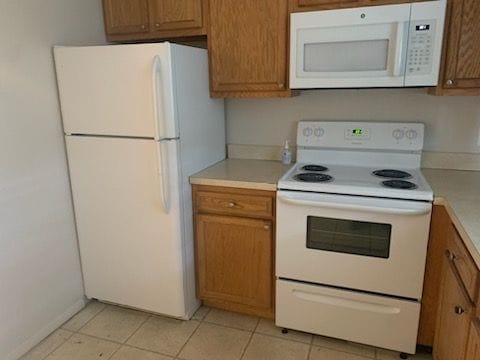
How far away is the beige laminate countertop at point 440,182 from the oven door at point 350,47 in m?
0.55

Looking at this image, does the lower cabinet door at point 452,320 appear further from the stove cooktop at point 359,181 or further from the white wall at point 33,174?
the white wall at point 33,174

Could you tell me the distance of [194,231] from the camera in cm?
220

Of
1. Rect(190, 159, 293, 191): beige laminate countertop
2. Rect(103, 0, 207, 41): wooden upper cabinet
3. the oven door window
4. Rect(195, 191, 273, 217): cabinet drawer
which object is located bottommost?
the oven door window

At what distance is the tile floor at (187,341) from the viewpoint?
6.49 feet

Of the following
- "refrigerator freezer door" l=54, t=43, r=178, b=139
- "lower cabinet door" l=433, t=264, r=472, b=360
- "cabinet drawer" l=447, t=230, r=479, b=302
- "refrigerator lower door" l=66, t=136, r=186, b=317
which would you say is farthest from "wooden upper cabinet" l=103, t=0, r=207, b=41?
"lower cabinet door" l=433, t=264, r=472, b=360

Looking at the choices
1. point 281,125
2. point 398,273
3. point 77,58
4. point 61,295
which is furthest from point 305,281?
point 77,58

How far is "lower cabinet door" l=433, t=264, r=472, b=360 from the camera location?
1346mm

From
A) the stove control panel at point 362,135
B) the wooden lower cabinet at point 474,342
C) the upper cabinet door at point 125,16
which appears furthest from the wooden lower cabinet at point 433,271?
→ the upper cabinet door at point 125,16

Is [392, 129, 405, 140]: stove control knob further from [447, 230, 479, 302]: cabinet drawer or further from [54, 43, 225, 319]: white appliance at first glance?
[54, 43, 225, 319]: white appliance

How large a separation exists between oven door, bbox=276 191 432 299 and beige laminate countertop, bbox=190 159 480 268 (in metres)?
0.13

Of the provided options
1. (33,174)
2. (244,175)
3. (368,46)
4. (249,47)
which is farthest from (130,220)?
(368,46)

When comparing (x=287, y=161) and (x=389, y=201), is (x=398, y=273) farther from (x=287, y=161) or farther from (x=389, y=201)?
(x=287, y=161)

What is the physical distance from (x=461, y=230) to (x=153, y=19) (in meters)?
1.98

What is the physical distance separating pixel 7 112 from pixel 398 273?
2.08 m
